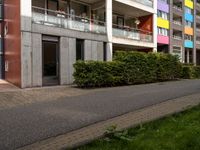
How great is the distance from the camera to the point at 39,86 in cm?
2120

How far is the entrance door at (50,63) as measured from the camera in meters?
22.0

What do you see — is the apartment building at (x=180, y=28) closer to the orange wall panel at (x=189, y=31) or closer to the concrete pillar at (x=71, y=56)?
the orange wall panel at (x=189, y=31)

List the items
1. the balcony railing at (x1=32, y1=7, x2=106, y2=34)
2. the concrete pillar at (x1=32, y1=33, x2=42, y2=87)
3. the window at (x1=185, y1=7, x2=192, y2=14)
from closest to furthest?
1. the concrete pillar at (x1=32, y1=33, x2=42, y2=87)
2. the balcony railing at (x1=32, y1=7, x2=106, y2=34)
3. the window at (x1=185, y1=7, x2=192, y2=14)

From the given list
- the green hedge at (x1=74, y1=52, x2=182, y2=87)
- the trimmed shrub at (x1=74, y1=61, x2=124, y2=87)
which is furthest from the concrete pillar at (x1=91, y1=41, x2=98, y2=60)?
the trimmed shrub at (x1=74, y1=61, x2=124, y2=87)

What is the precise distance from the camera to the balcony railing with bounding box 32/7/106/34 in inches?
856

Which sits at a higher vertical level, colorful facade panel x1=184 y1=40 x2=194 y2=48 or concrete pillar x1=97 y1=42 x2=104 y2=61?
colorful facade panel x1=184 y1=40 x2=194 y2=48

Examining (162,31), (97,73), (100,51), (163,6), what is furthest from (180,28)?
(97,73)

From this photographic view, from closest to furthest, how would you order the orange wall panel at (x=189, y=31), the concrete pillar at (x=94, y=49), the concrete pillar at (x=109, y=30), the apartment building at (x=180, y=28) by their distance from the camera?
the concrete pillar at (x=94, y=49), the concrete pillar at (x=109, y=30), the apartment building at (x=180, y=28), the orange wall panel at (x=189, y=31)

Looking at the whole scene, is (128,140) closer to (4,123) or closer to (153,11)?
(4,123)

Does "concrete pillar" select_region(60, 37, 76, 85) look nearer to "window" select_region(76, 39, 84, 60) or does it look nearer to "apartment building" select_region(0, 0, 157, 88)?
"apartment building" select_region(0, 0, 157, 88)

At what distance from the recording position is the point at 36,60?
20984mm

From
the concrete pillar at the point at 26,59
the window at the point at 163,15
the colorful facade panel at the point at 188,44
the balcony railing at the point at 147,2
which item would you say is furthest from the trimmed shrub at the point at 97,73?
the colorful facade panel at the point at 188,44

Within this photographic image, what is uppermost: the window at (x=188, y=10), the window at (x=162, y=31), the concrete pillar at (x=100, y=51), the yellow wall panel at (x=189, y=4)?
the yellow wall panel at (x=189, y=4)

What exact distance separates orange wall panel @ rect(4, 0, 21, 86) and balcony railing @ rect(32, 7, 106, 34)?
1.31 metres
